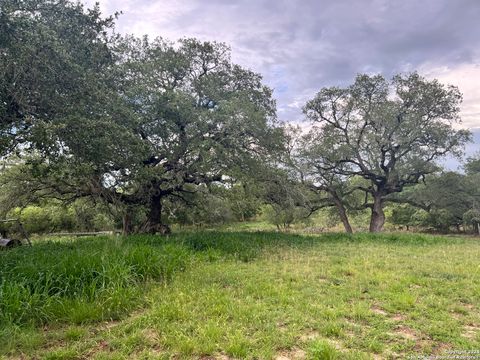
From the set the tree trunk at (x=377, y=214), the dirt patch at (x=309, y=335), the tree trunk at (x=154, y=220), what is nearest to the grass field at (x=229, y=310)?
the dirt patch at (x=309, y=335)

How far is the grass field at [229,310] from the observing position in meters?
3.34

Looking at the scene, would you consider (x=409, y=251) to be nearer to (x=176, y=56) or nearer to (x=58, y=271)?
(x=58, y=271)

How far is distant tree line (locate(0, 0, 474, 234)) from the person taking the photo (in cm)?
721

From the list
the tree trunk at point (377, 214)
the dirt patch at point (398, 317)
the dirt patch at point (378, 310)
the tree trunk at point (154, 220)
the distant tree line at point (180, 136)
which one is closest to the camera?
the dirt patch at point (398, 317)

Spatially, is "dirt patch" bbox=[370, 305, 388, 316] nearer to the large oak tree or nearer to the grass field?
the grass field

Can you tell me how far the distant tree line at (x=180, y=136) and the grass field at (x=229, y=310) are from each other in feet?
10.8

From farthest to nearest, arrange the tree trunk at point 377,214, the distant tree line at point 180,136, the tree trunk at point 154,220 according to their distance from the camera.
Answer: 1. the tree trunk at point 377,214
2. the tree trunk at point 154,220
3. the distant tree line at point 180,136

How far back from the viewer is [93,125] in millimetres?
7383

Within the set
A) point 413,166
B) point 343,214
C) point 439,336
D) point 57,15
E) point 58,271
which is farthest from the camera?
point 343,214

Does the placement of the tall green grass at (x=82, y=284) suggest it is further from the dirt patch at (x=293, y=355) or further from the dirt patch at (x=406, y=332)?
the dirt patch at (x=406, y=332)

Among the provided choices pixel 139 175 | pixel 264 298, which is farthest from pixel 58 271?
pixel 139 175

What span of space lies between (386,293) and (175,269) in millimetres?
3930

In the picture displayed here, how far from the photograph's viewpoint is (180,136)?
11.7 metres

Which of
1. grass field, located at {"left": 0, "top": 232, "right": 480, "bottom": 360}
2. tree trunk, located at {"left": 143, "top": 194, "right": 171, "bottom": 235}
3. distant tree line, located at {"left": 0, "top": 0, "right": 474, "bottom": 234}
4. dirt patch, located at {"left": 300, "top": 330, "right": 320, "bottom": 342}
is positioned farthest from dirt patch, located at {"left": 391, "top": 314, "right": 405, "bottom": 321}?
tree trunk, located at {"left": 143, "top": 194, "right": 171, "bottom": 235}
